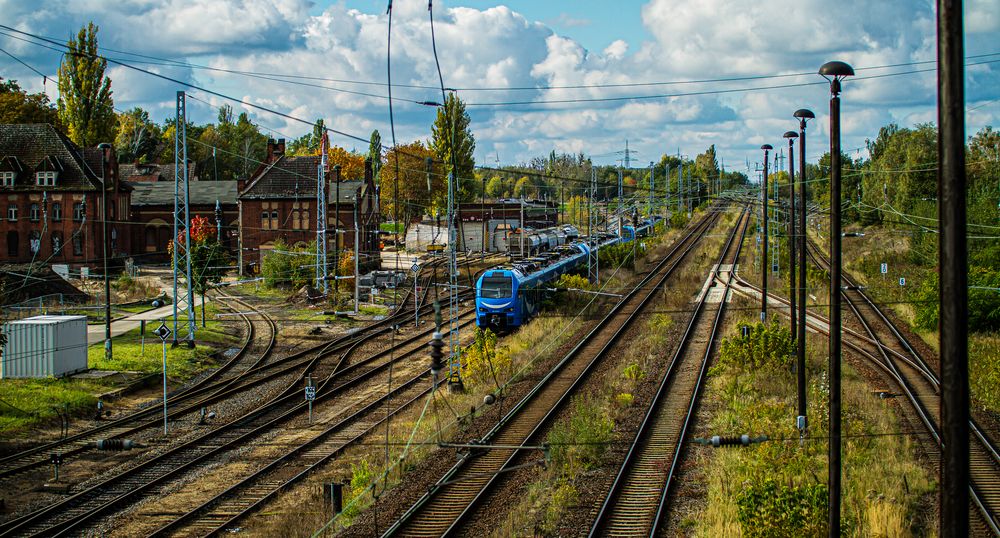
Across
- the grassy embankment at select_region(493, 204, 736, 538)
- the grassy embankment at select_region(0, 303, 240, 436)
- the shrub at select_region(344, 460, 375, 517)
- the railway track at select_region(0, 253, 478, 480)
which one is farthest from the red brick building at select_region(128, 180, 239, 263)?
the shrub at select_region(344, 460, 375, 517)

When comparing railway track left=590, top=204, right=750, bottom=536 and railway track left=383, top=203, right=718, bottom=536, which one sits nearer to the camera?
railway track left=590, top=204, right=750, bottom=536

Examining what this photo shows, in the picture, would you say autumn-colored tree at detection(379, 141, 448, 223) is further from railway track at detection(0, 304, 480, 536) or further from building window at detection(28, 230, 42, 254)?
railway track at detection(0, 304, 480, 536)

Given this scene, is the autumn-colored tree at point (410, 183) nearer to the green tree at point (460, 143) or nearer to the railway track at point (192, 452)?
the green tree at point (460, 143)

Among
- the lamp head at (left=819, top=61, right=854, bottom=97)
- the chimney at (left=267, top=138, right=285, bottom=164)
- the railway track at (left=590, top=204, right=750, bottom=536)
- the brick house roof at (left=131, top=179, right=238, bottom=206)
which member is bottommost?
the railway track at (left=590, top=204, right=750, bottom=536)

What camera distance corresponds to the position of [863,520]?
14.2 m

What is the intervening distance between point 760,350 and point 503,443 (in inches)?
404

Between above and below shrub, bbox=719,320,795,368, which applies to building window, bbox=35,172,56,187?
above

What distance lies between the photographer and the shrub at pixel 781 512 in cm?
1300

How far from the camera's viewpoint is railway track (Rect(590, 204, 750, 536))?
584 inches

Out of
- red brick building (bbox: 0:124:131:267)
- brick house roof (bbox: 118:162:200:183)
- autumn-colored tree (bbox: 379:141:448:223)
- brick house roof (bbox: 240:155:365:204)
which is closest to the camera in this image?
red brick building (bbox: 0:124:131:267)

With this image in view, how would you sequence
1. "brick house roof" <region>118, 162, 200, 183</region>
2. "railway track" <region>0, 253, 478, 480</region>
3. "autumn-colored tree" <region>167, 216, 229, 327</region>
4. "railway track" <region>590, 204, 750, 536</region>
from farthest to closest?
"brick house roof" <region>118, 162, 200, 183</region> → "autumn-colored tree" <region>167, 216, 229, 327</region> → "railway track" <region>0, 253, 478, 480</region> → "railway track" <region>590, 204, 750, 536</region>

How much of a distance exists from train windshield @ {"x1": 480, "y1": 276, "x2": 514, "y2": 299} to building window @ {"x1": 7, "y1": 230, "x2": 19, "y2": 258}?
134 ft

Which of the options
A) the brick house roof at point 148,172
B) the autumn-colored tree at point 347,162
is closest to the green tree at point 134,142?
the brick house roof at point 148,172

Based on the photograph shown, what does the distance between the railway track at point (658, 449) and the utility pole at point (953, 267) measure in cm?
801
